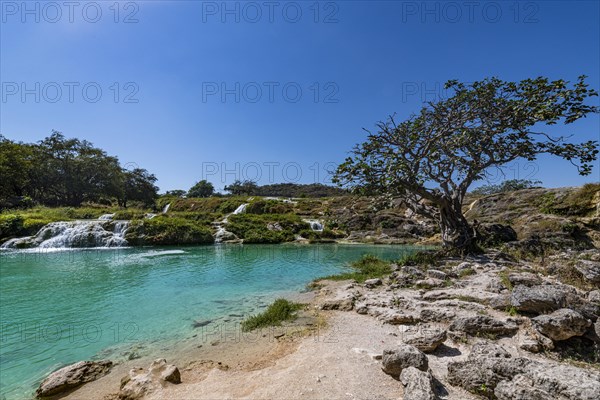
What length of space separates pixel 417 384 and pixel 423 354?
2.41 feet

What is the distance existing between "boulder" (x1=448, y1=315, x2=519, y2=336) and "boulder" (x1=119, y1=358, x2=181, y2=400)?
16.8 feet

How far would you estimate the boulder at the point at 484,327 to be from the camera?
5172 mm

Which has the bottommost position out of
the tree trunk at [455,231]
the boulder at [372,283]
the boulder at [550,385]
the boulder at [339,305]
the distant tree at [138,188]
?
the boulder at [339,305]

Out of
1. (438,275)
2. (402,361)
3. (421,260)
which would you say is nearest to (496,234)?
(421,260)

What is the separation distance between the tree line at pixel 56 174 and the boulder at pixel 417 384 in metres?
59.0

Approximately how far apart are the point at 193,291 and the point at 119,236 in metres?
22.4

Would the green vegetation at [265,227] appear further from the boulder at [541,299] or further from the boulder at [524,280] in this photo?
the boulder at [541,299]

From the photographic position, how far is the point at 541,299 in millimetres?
5473

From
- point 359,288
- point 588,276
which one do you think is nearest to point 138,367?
point 359,288

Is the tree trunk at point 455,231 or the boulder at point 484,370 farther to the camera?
the tree trunk at point 455,231

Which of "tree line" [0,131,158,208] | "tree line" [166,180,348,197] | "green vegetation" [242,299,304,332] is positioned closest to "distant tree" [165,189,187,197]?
"tree line" [166,180,348,197]

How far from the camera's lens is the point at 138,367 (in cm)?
541

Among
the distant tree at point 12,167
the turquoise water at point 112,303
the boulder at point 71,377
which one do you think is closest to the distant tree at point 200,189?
the distant tree at point 12,167

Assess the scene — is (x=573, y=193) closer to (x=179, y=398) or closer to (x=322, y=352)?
(x=322, y=352)
